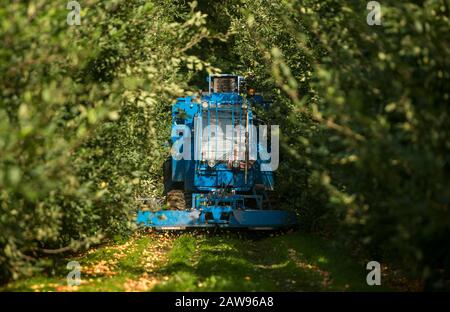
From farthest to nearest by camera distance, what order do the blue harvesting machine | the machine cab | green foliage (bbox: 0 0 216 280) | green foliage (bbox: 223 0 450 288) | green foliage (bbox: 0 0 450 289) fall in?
1. the machine cab
2. the blue harvesting machine
3. green foliage (bbox: 0 0 216 280)
4. green foliage (bbox: 0 0 450 289)
5. green foliage (bbox: 223 0 450 288)

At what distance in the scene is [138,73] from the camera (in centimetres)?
1065

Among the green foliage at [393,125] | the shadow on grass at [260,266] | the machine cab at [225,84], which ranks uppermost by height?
the machine cab at [225,84]

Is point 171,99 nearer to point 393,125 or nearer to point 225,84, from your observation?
point 393,125

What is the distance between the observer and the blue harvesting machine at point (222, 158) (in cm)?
1781

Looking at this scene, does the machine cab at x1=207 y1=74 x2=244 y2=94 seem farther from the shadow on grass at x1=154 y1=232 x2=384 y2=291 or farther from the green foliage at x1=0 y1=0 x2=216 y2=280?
the green foliage at x1=0 y1=0 x2=216 y2=280

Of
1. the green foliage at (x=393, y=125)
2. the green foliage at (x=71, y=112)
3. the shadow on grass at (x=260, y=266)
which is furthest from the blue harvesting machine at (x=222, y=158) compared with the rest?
the green foliage at (x=393, y=125)

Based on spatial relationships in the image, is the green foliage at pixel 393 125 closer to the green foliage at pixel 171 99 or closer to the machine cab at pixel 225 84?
the green foliage at pixel 171 99

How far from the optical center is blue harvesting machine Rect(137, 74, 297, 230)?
17.8 m

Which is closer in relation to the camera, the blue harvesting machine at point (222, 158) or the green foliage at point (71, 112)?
the green foliage at point (71, 112)

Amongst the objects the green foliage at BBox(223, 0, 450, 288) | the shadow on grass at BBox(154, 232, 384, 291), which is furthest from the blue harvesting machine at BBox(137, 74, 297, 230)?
the green foliage at BBox(223, 0, 450, 288)

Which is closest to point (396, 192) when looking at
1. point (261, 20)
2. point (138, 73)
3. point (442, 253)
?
point (442, 253)

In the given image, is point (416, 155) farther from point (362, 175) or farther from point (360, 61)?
point (360, 61)

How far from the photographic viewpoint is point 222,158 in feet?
60.6

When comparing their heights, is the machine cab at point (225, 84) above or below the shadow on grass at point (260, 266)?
above
